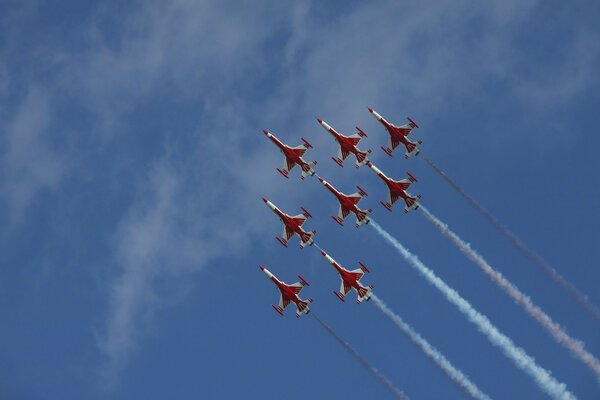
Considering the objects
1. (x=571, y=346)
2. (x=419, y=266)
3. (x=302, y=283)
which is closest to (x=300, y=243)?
(x=302, y=283)

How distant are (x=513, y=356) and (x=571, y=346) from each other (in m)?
8.11

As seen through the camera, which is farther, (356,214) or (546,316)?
(356,214)

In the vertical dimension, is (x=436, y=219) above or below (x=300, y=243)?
above

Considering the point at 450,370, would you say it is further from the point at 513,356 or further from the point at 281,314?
the point at 281,314

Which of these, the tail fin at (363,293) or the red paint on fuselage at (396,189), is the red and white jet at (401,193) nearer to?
the red paint on fuselage at (396,189)

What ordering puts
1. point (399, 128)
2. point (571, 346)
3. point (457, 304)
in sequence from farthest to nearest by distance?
point (399, 128), point (457, 304), point (571, 346)

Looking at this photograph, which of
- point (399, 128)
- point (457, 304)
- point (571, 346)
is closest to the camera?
point (571, 346)

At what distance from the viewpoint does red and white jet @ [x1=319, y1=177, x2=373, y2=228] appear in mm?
Answer: 189000

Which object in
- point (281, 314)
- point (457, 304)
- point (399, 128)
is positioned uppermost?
point (399, 128)

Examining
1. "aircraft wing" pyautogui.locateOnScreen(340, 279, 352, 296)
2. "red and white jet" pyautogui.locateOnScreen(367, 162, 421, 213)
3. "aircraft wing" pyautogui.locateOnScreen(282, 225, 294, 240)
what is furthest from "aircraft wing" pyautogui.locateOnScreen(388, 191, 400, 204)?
"aircraft wing" pyautogui.locateOnScreen(282, 225, 294, 240)

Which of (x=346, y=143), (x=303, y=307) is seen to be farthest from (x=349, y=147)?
(x=303, y=307)

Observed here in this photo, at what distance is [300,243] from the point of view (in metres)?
190

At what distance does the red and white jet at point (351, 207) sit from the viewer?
189m

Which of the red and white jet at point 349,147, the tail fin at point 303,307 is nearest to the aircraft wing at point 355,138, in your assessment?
the red and white jet at point 349,147
